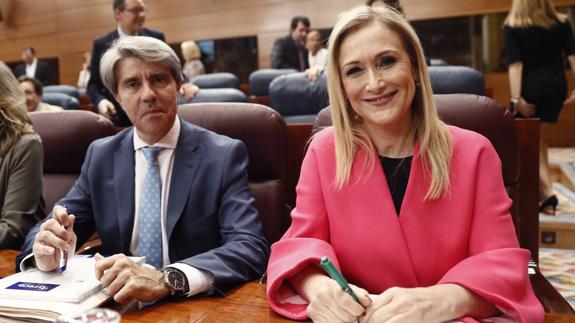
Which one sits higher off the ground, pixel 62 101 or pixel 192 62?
pixel 192 62

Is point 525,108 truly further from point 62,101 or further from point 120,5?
point 62,101

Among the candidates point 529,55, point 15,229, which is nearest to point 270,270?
point 15,229

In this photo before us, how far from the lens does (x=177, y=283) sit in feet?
3.63

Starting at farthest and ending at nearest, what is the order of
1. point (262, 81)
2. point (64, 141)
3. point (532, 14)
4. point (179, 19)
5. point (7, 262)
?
point (179, 19) → point (262, 81) → point (532, 14) → point (64, 141) → point (7, 262)

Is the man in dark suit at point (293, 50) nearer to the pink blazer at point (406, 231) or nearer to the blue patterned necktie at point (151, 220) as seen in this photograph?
the blue patterned necktie at point (151, 220)


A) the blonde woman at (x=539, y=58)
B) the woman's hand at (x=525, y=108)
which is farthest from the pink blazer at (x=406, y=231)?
the woman's hand at (x=525, y=108)

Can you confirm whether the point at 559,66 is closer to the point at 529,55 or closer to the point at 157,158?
the point at 529,55

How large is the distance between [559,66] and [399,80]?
103 inches

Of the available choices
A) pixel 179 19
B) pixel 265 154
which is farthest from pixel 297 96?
pixel 179 19

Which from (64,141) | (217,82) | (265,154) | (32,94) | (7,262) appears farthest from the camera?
(217,82)

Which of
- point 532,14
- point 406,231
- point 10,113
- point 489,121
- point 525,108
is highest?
point 532,14

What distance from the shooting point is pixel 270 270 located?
1.10 m

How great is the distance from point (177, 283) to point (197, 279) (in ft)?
0.14

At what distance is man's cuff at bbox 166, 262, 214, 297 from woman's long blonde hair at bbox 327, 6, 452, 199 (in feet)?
1.12
